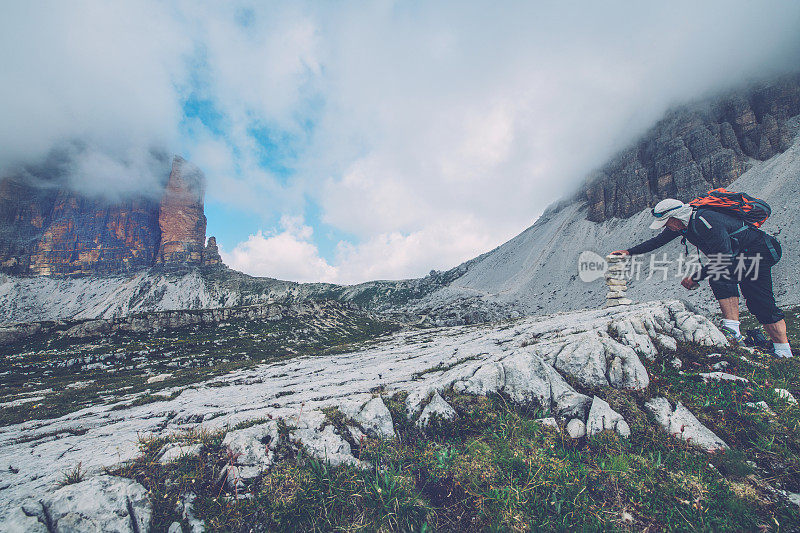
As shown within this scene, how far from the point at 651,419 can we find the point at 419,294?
14996cm

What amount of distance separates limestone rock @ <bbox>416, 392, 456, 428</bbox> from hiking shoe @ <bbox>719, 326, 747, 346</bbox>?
8.10 metres

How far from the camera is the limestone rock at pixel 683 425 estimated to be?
14.9 feet

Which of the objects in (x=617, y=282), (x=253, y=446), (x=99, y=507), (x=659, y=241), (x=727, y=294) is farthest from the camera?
(x=617, y=282)

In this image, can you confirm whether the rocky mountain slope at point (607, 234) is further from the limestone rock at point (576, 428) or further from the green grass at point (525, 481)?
the limestone rock at point (576, 428)

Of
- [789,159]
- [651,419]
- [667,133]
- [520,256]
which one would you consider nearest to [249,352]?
[651,419]

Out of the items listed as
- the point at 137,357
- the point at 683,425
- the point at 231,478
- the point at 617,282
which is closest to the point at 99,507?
the point at 231,478

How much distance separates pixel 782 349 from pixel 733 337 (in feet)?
2.67

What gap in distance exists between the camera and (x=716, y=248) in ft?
23.2

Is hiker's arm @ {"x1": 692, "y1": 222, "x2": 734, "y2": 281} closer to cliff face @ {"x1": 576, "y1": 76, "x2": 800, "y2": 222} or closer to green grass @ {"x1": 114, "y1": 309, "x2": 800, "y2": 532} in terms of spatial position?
green grass @ {"x1": 114, "y1": 309, "x2": 800, "y2": 532}

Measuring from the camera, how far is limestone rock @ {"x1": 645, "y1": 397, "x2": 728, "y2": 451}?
14.9ft

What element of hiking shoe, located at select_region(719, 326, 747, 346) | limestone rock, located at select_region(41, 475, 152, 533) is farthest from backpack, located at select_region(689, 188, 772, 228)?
limestone rock, located at select_region(41, 475, 152, 533)

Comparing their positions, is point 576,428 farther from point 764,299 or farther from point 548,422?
point 764,299

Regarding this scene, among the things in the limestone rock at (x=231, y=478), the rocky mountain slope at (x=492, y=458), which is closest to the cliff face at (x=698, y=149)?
the rocky mountain slope at (x=492, y=458)

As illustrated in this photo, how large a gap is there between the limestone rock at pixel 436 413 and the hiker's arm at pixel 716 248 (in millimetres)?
7503
